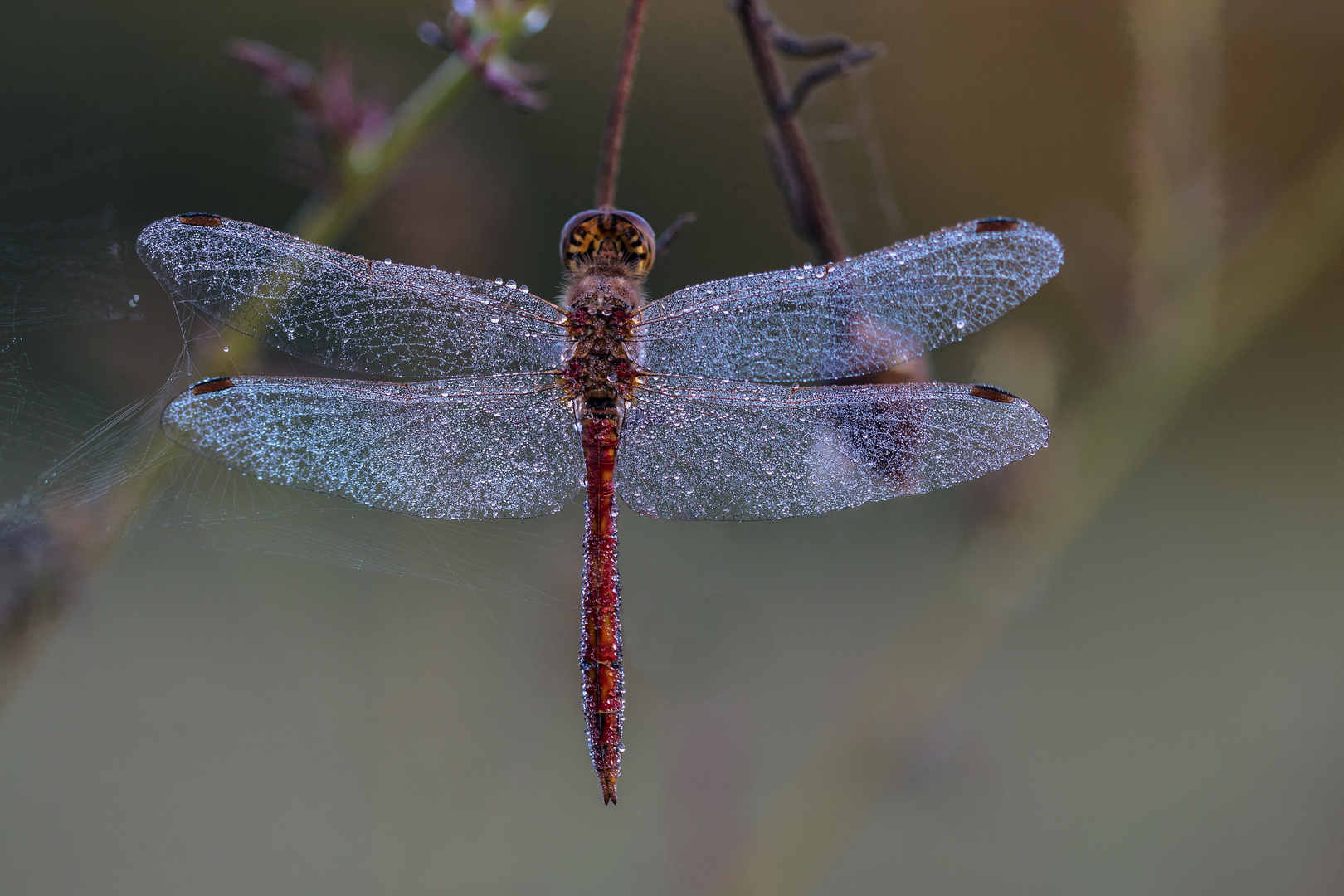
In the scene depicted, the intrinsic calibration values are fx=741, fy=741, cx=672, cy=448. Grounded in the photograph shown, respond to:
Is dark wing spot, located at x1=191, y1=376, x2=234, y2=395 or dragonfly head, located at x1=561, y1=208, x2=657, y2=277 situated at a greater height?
dragonfly head, located at x1=561, y1=208, x2=657, y2=277

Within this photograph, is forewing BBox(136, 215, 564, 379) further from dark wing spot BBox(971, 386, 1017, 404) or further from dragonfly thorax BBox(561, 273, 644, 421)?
dark wing spot BBox(971, 386, 1017, 404)

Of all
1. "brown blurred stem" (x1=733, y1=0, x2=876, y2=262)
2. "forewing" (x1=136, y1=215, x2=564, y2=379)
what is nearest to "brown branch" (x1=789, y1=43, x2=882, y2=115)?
"brown blurred stem" (x1=733, y1=0, x2=876, y2=262)

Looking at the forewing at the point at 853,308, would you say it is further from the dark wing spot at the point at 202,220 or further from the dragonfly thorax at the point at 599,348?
the dark wing spot at the point at 202,220

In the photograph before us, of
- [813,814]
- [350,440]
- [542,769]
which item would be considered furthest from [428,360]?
[542,769]

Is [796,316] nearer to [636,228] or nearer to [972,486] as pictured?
[636,228]

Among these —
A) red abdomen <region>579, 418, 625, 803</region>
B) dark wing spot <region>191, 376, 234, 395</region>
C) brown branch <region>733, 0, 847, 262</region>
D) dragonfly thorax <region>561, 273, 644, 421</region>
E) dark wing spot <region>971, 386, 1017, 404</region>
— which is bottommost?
red abdomen <region>579, 418, 625, 803</region>
